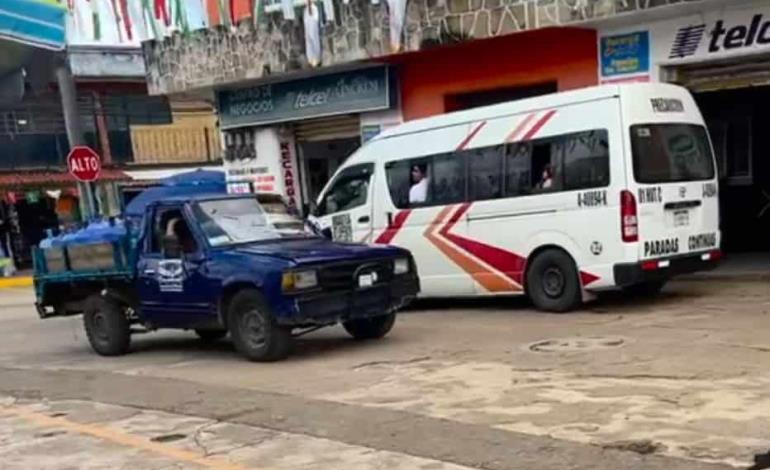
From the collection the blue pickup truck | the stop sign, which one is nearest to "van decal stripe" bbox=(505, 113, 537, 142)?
the blue pickup truck

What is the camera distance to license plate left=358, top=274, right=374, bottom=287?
32.4 ft

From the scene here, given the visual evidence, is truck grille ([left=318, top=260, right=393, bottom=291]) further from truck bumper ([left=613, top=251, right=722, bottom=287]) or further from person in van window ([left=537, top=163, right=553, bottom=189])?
truck bumper ([left=613, top=251, right=722, bottom=287])

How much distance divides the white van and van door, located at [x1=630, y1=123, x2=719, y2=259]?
15 millimetres

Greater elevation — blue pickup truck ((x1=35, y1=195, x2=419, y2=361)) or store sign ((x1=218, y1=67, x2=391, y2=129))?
store sign ((x1=218, y1=67, x2=391, y2=129))

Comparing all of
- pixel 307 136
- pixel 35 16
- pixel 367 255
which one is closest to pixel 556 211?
pixel 367 255

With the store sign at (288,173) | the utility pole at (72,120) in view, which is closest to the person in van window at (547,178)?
the store sign at (288,173)

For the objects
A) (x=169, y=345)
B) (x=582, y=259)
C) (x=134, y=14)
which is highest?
(x=134, y=14)

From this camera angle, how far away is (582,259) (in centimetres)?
1141

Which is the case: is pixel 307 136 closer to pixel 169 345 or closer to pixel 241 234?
pixel 169 345

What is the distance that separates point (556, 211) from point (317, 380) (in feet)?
13.7

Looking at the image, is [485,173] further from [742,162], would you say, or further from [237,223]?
[742,162]

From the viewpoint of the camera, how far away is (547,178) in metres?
11.7

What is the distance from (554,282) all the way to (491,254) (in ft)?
3.10

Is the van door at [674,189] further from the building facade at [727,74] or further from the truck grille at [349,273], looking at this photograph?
the truck grille at [349,273]
